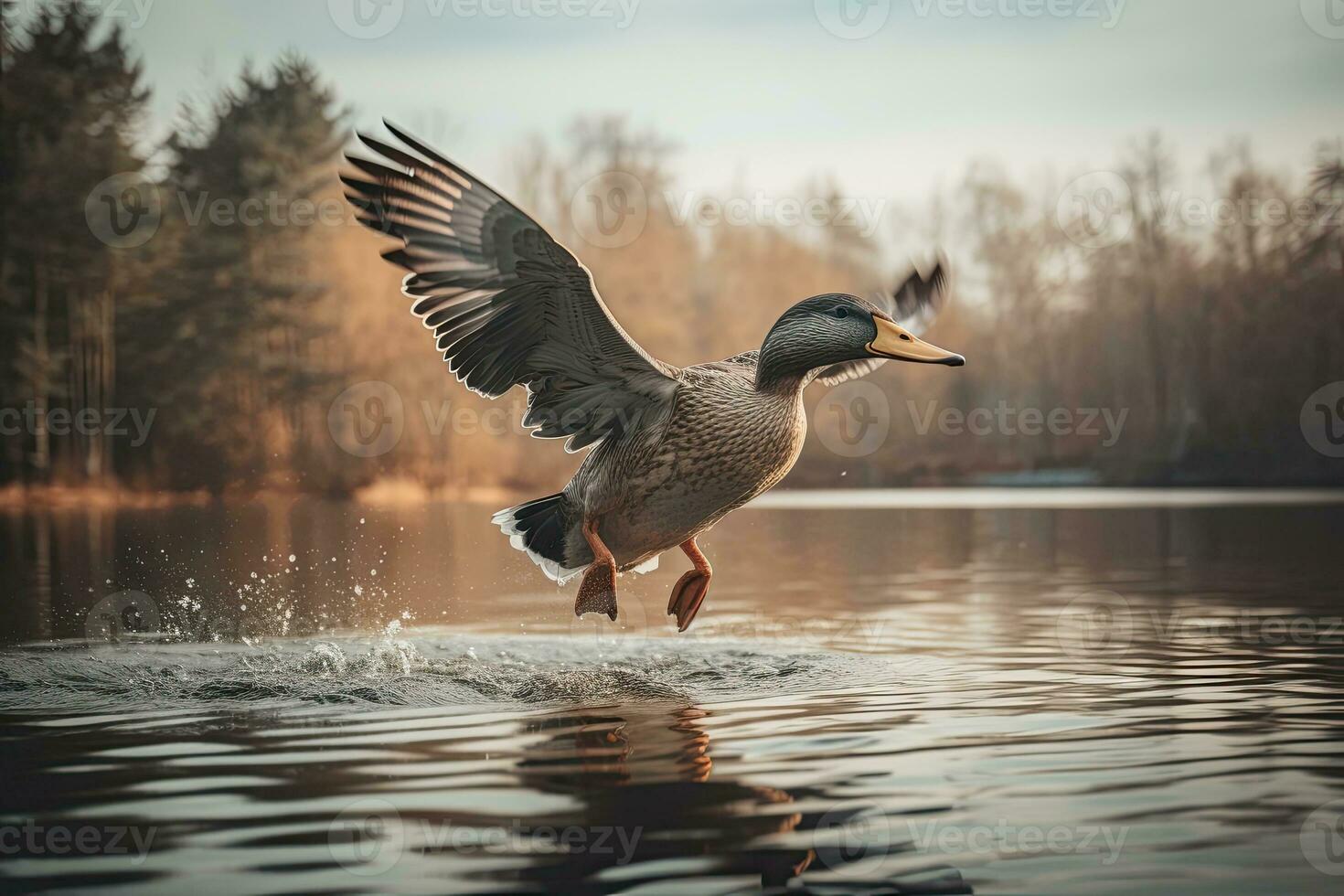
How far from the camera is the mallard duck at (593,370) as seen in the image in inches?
313

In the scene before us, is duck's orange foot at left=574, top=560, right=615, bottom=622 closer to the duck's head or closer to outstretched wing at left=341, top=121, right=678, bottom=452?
outstretched wing at left=341, top=121, right=678, bottom=452

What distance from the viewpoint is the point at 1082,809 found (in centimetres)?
523

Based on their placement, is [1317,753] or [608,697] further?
[608,697]

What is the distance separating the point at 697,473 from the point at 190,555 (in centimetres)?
1402

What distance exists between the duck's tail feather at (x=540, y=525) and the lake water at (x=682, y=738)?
88 centimetres

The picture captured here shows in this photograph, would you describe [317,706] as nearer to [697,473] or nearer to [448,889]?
[697,473]

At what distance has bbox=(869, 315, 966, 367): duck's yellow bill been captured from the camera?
7926mm

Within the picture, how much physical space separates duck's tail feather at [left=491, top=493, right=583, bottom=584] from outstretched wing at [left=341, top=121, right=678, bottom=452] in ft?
1.62

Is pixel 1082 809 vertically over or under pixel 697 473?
under

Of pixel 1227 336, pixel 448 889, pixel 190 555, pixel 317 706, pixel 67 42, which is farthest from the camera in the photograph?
pixel 1227 336

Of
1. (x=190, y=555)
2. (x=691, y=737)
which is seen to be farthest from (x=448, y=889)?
(x=190, y=555)

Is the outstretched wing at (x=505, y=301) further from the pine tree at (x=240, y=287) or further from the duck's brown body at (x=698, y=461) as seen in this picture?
the pine tree at (x=240, y=287)

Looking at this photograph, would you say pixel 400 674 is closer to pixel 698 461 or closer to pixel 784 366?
pixel 698 461

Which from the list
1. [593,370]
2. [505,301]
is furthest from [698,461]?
[505,301]
